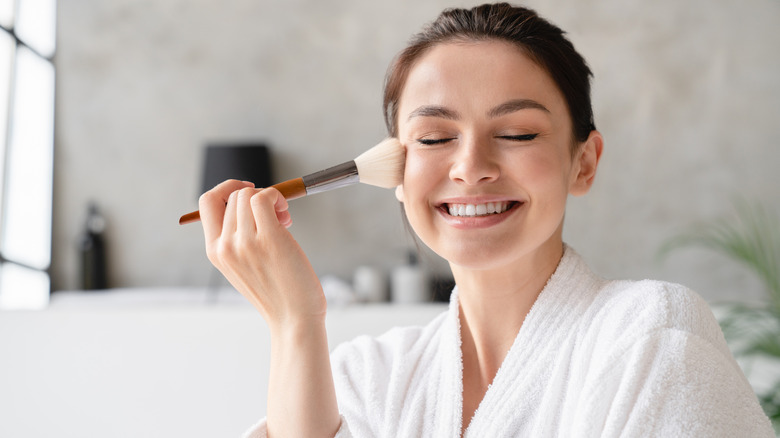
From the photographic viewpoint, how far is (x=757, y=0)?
2523 mm

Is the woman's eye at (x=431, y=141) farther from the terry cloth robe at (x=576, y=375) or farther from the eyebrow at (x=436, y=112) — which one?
the terry cloth robe at (x=576, y=375)

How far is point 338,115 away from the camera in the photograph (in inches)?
105

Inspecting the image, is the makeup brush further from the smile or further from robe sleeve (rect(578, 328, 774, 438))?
robe sleeve (rect(578, 328, 774, 438))

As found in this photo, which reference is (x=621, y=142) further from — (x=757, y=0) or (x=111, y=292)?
(x=111, y=292)

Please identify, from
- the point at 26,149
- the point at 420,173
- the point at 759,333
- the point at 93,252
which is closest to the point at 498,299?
the point at 420,173

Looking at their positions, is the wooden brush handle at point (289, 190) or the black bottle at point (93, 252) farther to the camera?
the black bottle at point (93, 252)

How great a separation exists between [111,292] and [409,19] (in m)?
1.60

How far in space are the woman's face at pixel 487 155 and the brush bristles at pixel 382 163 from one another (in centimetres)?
2

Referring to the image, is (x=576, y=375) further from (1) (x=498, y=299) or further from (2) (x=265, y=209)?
(2) (x=265, y=209)

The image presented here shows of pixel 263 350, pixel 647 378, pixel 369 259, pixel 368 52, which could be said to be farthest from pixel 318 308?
pixel 368 52

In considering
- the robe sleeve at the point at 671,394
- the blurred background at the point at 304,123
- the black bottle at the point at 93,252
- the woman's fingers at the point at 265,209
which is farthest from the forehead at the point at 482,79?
the black bottle at the point at 93,252

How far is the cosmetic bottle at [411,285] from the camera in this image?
2389 millimetres

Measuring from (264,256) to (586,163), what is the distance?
467 mm

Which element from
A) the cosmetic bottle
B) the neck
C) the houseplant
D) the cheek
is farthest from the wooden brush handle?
the cosmetic bottle
